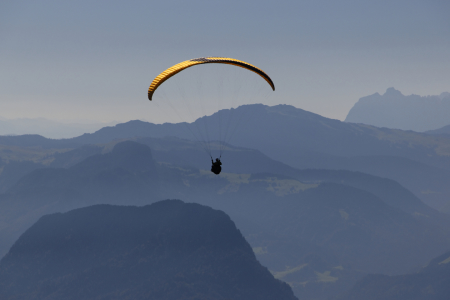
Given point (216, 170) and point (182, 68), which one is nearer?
point (182, 68)

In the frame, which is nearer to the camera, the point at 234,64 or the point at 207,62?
the point at 207,62

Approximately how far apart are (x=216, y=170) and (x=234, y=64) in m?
15.4

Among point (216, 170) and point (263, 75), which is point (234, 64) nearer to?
point (263, 75)

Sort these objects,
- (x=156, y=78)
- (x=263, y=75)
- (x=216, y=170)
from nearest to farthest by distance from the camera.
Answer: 1. (x=156, y=78)
2. (x=216, y=170)
3. (x=263, y=75)

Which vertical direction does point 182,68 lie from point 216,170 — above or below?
above

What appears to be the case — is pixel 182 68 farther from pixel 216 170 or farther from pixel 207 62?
pixel 216 170

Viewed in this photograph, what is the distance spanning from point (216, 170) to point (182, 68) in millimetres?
14629

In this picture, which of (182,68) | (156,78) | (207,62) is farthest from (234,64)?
(156,78)

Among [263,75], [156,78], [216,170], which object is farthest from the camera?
[263,75]

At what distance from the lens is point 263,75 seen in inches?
2068

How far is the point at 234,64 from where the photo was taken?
164 ft

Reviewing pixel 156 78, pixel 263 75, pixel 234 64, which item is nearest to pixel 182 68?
pixel 156 78

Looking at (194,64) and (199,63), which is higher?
(199,63)

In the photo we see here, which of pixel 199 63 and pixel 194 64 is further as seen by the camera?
pixel 199 63
